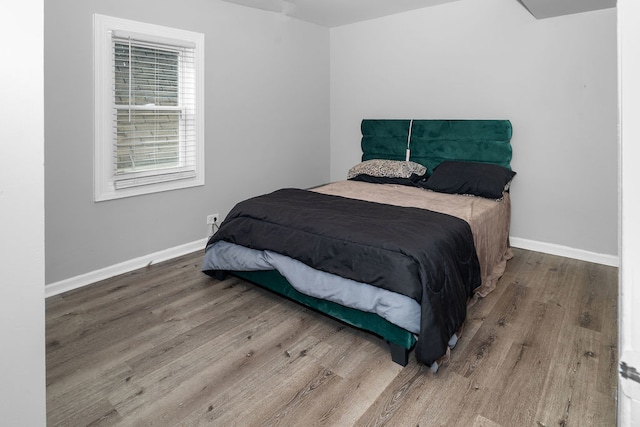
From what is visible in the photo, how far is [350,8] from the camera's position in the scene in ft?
14.2

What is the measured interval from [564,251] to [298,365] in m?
3.00

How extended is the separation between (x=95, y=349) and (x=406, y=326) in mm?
1762

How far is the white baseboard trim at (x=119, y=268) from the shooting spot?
9.89 feet

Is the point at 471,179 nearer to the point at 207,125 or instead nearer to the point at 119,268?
the point at 207,125

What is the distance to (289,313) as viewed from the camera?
272 centimetres

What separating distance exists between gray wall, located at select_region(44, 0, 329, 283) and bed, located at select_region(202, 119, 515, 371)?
0.88 meters

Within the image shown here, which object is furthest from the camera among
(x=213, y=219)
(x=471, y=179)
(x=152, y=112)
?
(x=213, y=219)

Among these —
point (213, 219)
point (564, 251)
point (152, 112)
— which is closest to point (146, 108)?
point (152, 112)

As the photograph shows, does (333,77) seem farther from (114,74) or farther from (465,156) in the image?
(114,74)

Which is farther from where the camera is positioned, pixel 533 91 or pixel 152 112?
pixel 533 91

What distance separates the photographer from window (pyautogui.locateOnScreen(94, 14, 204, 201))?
3123 millimetres

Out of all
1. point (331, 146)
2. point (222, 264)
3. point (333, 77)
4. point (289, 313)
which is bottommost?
point (289, 313)

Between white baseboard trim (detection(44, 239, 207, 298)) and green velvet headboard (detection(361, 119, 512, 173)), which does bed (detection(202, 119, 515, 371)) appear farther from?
white baseboard trim (detection(44, 239, 207, 298))

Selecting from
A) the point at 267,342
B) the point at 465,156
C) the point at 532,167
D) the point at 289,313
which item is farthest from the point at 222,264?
the point at 532,167
